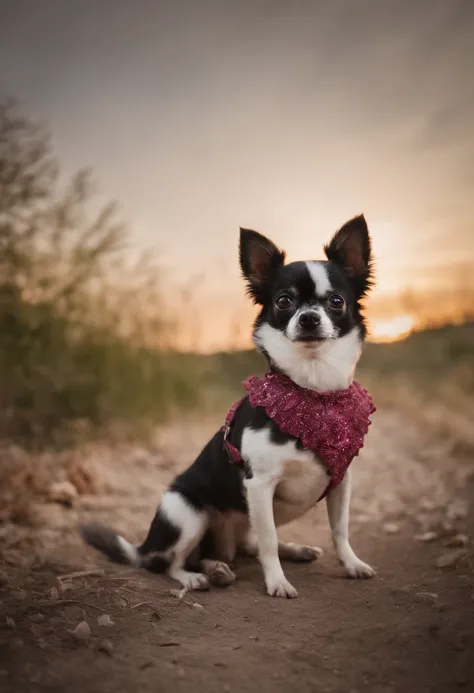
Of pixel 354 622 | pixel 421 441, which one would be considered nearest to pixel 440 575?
pixel 354 622

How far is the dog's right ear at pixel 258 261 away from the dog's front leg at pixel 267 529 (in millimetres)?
864

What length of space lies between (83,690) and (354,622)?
3.48ft

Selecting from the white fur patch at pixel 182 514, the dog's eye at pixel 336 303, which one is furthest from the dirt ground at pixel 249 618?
the dog's eye at pixel 336 303

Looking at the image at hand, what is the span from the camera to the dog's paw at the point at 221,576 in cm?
277

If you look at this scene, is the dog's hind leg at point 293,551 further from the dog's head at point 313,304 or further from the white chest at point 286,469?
the dog's head at point 313,304

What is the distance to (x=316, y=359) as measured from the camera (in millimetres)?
2701

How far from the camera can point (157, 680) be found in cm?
188

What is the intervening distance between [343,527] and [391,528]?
0.94 metres

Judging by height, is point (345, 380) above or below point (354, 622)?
above

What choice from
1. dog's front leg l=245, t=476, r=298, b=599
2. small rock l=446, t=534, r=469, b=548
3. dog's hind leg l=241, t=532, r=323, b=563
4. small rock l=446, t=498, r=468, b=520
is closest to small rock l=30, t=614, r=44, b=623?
dog's front leg l=245, t=476, r=298, b=599

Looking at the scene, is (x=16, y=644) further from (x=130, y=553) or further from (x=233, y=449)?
(x=233, y=449)

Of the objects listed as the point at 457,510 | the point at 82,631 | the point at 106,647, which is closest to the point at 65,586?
the point at 82,631

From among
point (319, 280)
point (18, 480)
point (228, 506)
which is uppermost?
point (319, 280)

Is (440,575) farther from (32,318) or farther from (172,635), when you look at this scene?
(32,318)
